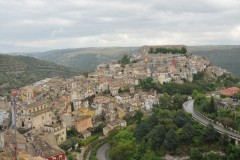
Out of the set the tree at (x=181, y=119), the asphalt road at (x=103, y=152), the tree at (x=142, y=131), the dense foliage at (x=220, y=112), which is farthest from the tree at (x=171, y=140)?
the asphalt road at (x=103, y=152)

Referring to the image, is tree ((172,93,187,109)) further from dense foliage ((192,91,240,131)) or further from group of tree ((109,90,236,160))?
group of tree ((109,90,236,160))

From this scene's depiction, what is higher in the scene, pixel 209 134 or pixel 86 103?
pixel 209 134

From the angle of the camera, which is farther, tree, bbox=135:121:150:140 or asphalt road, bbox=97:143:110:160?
asphalt road, bbox=97:143:110:160

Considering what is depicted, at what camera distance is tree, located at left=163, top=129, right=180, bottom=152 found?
128ft

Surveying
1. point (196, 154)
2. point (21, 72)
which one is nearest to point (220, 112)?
point (196, 154)

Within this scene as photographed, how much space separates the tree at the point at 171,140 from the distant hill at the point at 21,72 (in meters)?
51.1

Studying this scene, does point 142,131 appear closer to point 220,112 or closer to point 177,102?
point 220,112

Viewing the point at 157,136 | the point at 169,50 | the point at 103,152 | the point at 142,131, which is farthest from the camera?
the point at 169,50

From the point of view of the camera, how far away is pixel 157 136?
40.9 meters

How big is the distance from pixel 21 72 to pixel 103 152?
71.9m

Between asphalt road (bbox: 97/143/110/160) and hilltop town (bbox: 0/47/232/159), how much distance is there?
12.8 feet

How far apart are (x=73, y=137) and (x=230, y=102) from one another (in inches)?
767

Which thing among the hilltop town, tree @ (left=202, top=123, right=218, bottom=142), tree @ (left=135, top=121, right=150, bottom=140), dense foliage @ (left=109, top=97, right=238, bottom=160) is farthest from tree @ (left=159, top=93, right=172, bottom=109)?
tree @ (left=202, top=123, right=218, bottom=142)

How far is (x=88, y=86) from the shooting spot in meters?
64.5
